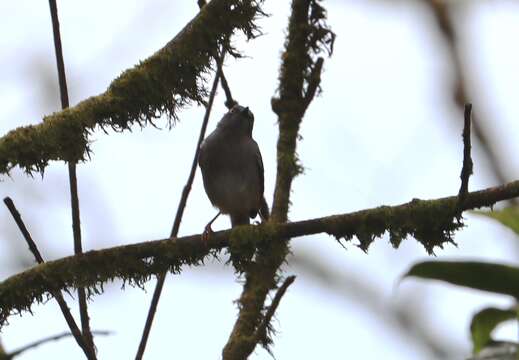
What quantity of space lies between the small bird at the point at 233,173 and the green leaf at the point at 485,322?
4.32 metres

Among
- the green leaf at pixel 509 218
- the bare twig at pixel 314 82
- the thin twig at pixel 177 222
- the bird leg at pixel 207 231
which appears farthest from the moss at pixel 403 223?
the bare twig at pixel 314 82

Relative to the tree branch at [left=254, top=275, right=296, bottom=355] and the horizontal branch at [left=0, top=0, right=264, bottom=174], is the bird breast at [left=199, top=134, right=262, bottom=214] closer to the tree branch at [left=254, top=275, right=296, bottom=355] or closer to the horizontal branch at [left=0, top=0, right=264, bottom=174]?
the horizontal branch at [left=0, top=0, right=264, bottom=174]

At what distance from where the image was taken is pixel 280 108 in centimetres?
425

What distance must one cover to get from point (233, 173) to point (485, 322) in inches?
176

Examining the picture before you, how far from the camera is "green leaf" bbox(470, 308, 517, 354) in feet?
5.24

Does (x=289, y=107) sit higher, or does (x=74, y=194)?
(x=289, y=107)

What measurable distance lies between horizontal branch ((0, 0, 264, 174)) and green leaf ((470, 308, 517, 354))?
1.57 meters

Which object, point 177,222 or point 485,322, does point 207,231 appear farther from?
point 485,322

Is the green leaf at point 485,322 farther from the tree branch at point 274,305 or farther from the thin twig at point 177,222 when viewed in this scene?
the thin twig at point 177,222

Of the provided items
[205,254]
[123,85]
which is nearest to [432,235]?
[205,254]

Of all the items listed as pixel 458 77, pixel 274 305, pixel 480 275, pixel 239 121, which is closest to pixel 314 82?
pixel 458 77

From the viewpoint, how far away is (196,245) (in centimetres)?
303

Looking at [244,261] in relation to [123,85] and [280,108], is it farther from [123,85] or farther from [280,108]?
[280,108]

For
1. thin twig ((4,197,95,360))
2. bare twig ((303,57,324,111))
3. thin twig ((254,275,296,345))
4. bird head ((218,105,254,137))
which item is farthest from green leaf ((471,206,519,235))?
bird head ((218,105,254,137))
